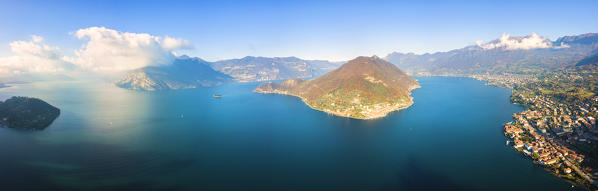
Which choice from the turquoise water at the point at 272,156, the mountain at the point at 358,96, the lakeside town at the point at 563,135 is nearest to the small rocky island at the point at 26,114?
the turquoise water at the point at 272,156

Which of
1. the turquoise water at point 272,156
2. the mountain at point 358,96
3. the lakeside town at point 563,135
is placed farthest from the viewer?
the mountain at point 358,96

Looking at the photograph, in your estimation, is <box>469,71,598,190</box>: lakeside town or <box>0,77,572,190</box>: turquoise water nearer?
<box>0,77,572,190</box>: turquoise water

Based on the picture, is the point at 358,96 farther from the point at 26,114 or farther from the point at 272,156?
the point at 26,114

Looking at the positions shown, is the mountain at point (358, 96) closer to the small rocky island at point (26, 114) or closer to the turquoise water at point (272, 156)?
the turquoise water at point (272, 156)

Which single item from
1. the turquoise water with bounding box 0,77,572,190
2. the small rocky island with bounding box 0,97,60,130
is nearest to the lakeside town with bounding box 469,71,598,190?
the turquoise water with bounding box 0,77,572,190

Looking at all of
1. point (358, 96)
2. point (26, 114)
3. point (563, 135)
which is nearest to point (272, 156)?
point (358, 96)

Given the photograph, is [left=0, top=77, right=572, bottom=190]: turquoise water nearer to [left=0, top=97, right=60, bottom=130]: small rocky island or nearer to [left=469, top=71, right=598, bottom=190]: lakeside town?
[left=469, top=71, right=598, bottom=190]: lakeside town

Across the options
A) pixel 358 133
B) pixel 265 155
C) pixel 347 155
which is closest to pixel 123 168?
pixel 265 155
